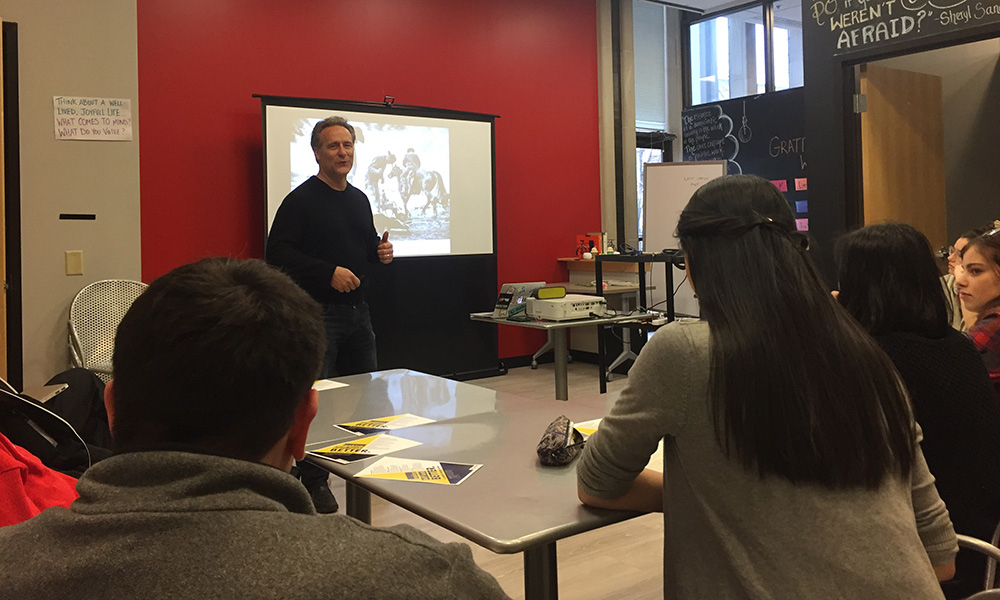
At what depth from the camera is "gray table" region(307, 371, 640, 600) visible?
1268mm

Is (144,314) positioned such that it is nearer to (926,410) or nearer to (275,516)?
(275,516)

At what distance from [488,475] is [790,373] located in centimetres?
65

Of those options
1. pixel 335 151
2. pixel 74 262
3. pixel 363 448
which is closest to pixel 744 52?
pixel 335 151

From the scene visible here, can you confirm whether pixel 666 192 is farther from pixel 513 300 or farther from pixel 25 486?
pixel 25 486

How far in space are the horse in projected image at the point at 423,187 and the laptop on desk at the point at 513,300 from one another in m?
1.54

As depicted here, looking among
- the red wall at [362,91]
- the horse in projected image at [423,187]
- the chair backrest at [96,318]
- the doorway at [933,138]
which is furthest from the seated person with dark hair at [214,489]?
the horse in projected image at [423,187]

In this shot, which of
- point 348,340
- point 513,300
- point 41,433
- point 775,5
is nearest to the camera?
point 41,433

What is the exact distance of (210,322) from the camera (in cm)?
71

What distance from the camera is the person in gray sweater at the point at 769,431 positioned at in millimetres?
1092

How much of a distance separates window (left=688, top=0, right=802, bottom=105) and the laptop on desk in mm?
4346

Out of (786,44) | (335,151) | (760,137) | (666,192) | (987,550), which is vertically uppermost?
(786,44)

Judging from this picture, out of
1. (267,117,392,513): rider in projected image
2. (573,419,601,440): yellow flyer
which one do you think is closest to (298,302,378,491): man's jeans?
(267,117,392,513): rider in projected image

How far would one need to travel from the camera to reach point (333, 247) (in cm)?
341

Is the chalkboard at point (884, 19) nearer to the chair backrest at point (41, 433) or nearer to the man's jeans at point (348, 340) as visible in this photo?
the man's jeans at point (348, 340)
